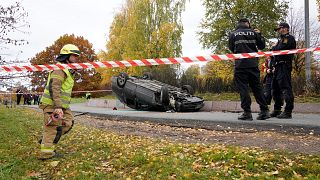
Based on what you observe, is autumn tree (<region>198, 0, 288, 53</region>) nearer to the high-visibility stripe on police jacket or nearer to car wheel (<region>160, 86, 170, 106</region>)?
car wheel (<region>160, 86, 170, 106</region>)

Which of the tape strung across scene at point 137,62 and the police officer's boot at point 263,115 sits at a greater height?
the tape strung across scene at point 137,62

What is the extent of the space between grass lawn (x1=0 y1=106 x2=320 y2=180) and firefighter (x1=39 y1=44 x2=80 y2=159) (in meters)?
0.29

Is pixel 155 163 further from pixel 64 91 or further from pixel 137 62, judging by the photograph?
pixel 137 62

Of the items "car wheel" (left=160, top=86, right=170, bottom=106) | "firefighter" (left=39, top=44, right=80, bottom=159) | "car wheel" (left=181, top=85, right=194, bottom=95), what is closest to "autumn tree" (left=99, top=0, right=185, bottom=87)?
"car wheel" (left=181, top=85, right=194, bottom=95)

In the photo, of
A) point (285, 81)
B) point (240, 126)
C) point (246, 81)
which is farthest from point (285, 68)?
point (240, 126)

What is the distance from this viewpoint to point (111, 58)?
121 ft

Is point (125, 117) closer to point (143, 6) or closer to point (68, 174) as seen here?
point (68, 174)

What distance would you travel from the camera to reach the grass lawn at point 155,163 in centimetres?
366

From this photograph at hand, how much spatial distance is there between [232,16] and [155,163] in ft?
86.2

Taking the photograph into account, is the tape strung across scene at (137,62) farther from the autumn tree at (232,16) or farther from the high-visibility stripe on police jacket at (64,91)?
the autumn tree at (232,16)

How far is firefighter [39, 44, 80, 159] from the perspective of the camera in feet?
16.2

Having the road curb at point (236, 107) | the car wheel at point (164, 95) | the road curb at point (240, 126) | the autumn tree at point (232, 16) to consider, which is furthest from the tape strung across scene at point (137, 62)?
the autumn tree at point (232, 16)

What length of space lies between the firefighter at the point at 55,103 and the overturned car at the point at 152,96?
6444 millimetres

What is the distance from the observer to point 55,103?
4914mm
